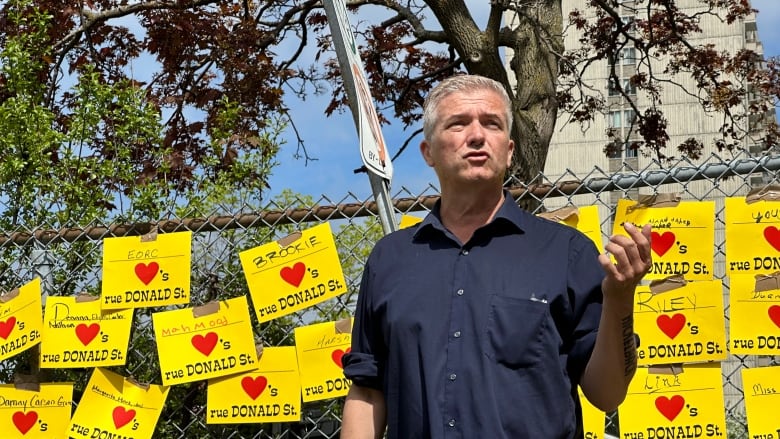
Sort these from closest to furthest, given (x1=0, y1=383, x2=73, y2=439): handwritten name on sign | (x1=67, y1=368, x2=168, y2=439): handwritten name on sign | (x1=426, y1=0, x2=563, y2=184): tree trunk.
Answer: (x1=67, y1=368, x2=168, y2=439): handwritten name on sign
(x1=0, y1=383, x2=73, y2=439): handwritten name on sign
(x1=426, y1=0, x2=563, y2=184): tree trunk

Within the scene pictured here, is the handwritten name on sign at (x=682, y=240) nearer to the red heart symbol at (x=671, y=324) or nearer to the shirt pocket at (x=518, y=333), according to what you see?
the red heart symbol at (x=671, y=324)

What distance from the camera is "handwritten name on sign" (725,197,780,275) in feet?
9.92

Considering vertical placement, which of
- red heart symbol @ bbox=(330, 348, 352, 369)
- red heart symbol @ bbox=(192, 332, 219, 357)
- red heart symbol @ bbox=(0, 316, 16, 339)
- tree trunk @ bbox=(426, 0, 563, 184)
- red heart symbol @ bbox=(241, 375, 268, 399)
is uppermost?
tree trunk @ bbox=(426, 0, 563, 184)

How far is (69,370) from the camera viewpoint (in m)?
4.20

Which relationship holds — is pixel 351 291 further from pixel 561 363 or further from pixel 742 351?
pixel 561 363

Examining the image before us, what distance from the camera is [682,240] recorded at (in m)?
3.10

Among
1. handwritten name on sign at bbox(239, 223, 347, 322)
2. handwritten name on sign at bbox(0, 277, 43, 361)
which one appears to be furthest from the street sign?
handwritten name on sign at bbox(0, 277, 43, 361)

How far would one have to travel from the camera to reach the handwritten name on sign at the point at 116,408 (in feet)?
12.3

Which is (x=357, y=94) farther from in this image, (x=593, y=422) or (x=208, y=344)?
(x=208, y=344)

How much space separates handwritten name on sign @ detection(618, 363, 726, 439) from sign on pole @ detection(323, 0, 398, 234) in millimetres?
1094

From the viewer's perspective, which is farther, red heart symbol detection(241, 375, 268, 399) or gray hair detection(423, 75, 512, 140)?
red heart symbol detection(241, 375, 268, 399)

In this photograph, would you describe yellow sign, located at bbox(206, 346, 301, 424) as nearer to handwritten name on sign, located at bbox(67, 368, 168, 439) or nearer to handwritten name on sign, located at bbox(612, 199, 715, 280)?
handwritten name on sign, located at bbox(67, 368, 168, 439)

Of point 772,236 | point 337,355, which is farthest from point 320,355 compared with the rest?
point 772,236

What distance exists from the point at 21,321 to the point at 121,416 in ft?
2.12
